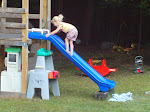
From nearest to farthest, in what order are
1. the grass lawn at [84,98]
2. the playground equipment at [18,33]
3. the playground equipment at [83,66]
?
1. the grass lawn at [84,98]
2. the playground equipment at [18,33]
3. the playground equipment at [83,66]

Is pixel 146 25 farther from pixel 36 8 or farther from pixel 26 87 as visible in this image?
pixel 26 87

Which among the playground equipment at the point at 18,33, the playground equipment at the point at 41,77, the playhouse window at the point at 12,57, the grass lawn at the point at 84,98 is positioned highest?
the playground equipment at the point at 18,33

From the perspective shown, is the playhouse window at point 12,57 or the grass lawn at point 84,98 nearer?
the grass lawn at point 84,98

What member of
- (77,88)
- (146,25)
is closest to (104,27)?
(146,25)

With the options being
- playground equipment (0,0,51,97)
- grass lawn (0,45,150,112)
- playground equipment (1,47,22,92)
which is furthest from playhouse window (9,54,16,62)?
grass lawn (0,45,150,112)

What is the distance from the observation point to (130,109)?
6402 millimetres

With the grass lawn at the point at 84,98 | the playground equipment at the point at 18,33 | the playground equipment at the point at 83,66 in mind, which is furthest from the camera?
the playground equipment at the point at 83,66

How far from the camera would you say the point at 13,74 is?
730 cm

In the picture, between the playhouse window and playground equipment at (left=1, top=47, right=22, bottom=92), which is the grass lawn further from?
the playhouse window

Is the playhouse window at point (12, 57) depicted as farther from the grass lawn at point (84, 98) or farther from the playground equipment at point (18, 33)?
the grass lawn at point (84, 98)

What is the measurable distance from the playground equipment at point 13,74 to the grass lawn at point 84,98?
1.02 ft

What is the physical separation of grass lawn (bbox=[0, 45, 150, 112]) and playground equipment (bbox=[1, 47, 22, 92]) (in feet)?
1.02

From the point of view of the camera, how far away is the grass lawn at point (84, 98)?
6.43m

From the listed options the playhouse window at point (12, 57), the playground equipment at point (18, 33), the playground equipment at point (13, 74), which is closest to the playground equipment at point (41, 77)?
the playground equipment at point (18, 33)
